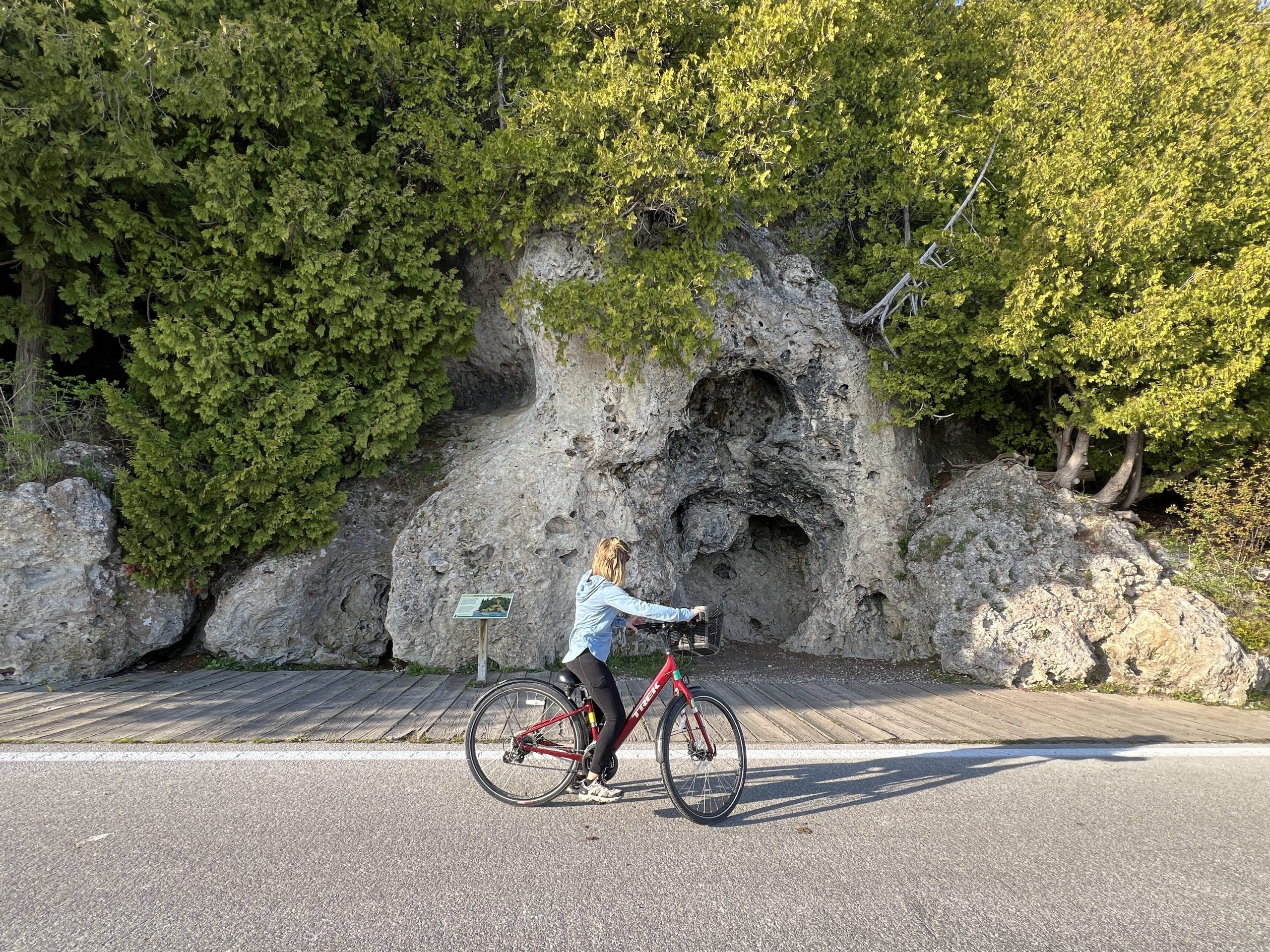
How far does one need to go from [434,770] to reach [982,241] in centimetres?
1020

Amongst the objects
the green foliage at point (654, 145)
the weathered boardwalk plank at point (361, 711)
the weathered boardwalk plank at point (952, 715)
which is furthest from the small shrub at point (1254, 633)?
the weathered boardwalk plank at point (361, 711)

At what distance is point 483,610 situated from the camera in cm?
702

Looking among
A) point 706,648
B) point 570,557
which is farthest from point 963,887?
point 570,557

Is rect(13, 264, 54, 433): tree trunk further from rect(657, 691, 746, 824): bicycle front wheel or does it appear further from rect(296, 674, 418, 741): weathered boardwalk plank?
rect(657, 691, 746, 824): bicycle front wheel

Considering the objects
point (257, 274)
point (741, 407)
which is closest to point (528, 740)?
point (257, 274)

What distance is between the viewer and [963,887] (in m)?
3.36

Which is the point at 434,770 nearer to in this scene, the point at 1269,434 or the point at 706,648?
the point at 706,648

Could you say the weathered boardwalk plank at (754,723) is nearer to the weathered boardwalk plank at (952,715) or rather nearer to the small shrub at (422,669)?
the weathered boardwalk plank at (952,715)

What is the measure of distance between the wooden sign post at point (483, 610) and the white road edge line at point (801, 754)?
75.9 inches

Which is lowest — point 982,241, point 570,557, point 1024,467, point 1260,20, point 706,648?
point 706,648

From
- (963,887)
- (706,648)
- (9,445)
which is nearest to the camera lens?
(963,887)

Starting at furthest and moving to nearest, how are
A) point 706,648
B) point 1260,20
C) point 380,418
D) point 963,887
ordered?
point 1260,20
point 380,418
point 706,648
point 963,887

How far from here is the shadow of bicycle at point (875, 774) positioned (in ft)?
14.1

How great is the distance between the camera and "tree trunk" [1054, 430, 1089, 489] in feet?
33.2
